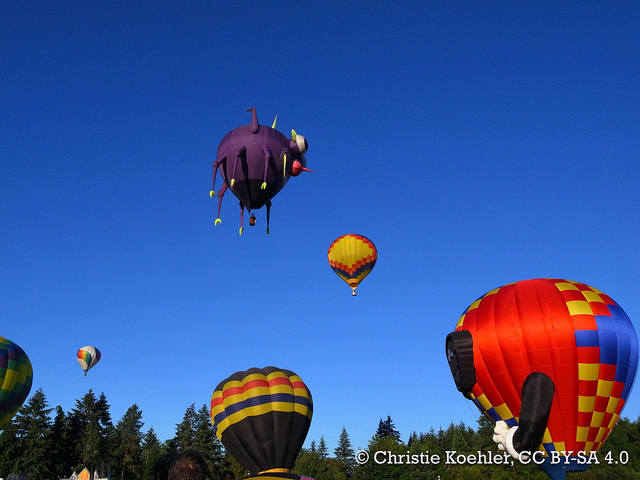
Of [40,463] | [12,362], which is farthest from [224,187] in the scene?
[40,463]

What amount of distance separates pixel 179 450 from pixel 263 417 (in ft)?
134

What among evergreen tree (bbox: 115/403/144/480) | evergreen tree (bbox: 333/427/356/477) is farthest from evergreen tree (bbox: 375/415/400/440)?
evergreen tree (bbox: 115/403/144/480)

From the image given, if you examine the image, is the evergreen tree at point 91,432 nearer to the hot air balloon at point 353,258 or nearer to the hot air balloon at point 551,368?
the hot air balloon at point 353,258

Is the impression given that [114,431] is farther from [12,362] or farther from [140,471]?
[12,362]

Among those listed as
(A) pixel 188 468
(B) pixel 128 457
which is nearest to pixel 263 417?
(A) pixel 188 468

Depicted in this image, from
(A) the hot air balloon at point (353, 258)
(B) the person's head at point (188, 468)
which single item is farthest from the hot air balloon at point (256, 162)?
(B) the person's head at point (188, 468)

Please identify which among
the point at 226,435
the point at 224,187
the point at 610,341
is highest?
the point at 224,187

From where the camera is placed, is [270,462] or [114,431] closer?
[270,462]

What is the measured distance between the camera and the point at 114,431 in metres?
59.5

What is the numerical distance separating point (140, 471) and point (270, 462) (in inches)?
2045

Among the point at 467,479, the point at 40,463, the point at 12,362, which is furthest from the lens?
the point at 467,479

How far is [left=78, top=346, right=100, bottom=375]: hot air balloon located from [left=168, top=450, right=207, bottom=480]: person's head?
43.1 m

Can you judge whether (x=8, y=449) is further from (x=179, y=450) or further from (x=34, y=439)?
(x=179, y=450)

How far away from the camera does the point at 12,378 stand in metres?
27.3
